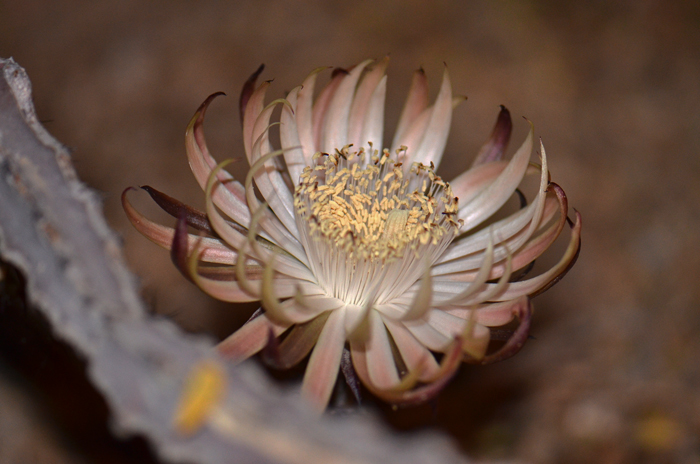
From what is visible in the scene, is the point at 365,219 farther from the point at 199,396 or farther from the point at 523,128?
the point at 523,128

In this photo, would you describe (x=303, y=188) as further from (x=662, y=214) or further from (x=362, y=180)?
(x=662, y=214)

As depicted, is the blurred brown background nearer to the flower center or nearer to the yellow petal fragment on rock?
the flower center

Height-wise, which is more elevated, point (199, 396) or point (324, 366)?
point (199, 396)

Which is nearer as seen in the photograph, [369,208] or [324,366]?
[324,366]

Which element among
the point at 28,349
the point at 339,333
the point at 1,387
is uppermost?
the point at 339,333

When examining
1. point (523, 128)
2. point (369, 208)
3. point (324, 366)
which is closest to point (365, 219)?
point (369, 208)

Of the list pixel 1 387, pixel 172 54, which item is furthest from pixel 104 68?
pixel 1 387


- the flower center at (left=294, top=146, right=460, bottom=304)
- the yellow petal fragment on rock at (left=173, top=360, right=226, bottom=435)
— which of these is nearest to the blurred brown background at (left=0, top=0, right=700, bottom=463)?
the flower center at (left=294, top=146, right=460, bottom=304)
